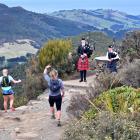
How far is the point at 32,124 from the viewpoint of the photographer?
13.0m

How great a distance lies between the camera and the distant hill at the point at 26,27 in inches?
6300

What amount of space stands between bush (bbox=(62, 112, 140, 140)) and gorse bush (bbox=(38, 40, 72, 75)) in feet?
42.9

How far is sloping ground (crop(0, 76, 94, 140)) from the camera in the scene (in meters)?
11.5

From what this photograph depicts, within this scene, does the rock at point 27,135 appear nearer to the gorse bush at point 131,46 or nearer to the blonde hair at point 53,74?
the blonde hair at point 53,74

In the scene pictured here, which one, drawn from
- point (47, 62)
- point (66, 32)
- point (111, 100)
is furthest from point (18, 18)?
point (111, 100)

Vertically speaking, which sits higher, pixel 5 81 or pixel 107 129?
pixel 107 129

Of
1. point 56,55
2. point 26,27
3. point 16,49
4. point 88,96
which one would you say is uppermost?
point 56,55

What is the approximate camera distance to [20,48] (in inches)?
5600

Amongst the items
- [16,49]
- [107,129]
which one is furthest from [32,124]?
[16,49]

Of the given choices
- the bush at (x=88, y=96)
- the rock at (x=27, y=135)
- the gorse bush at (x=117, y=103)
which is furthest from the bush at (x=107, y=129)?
the rock at (x=27, y=135)

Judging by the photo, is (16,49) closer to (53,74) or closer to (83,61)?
(83,61)

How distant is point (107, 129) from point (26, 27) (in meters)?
165

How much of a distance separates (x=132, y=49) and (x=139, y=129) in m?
13.8

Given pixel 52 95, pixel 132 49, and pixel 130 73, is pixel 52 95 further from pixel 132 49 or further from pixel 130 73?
pixel 132 49
